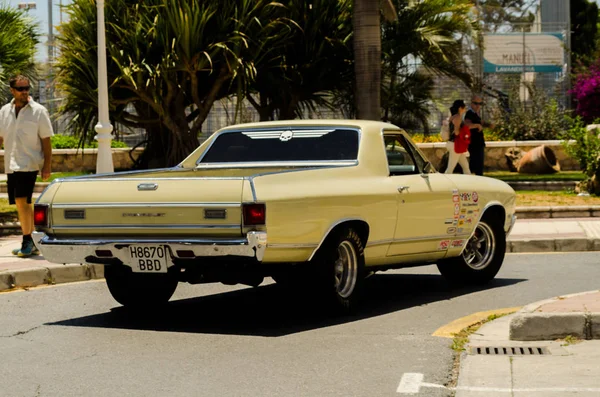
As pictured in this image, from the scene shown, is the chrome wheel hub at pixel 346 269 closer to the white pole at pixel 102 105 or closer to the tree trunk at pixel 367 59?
the white pole at pixel 102 105

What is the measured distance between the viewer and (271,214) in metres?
8.47

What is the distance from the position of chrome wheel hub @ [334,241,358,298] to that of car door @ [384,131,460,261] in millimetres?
600

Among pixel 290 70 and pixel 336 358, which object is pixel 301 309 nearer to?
pixel 336 358

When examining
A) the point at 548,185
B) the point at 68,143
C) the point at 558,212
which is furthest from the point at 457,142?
the point at 68,143

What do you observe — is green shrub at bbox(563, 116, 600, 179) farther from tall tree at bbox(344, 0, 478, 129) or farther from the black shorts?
the black shorts

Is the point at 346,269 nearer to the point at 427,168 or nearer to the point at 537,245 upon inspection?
the point at 427,168

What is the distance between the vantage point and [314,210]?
8.86 meters

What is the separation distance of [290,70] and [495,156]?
7.48 m

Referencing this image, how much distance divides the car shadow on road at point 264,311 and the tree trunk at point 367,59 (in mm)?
10671

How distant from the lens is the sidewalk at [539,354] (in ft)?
21.6

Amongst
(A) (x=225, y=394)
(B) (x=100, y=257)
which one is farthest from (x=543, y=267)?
(A) (x=225, y=394)

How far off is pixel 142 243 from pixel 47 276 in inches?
131

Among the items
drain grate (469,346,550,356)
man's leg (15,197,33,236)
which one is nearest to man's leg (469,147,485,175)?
man's leg (15,197,33,236)

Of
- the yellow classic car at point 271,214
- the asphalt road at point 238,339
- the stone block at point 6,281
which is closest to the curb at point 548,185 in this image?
the asphalt road at point 238,339
